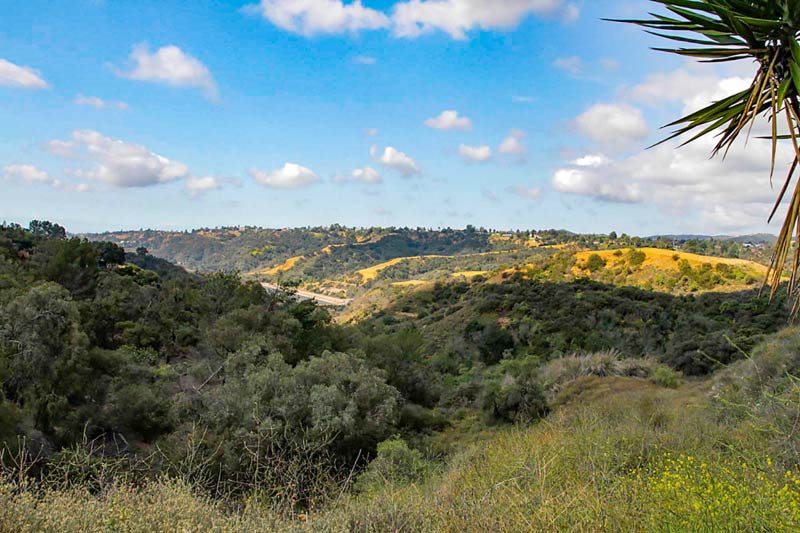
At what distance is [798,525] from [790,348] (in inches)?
416

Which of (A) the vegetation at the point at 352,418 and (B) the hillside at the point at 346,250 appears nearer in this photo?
(A) the vegetation at the point at 352,418

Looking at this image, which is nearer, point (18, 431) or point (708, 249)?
point (18, 431)

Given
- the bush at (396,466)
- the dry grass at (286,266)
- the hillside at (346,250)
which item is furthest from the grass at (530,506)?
the dry grass at (286,266)

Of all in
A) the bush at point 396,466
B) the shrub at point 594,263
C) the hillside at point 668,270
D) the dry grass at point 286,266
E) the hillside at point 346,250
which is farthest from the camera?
the dry grass at point 286,266

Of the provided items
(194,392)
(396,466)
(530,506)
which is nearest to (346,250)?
(194,392)

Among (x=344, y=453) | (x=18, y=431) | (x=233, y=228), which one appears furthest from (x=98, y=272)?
(x=233, y=228)

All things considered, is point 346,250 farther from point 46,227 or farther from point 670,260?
point 670,260

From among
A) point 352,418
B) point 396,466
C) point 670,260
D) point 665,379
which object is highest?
point 670,260

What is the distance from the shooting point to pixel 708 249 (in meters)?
68.9

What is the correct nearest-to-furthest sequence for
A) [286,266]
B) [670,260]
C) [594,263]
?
1. [670,260]
2. [594,263]
3. [286,266]

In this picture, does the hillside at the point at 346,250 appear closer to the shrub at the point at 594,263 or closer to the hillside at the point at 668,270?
the shrub at the point at 594,263

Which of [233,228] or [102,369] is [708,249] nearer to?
[102,369]

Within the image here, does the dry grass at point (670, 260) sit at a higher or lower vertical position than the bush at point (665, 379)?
higher

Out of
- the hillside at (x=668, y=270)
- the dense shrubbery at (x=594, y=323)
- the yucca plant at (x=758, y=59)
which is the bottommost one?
the dense shrubbery at (x=594, y=323)
